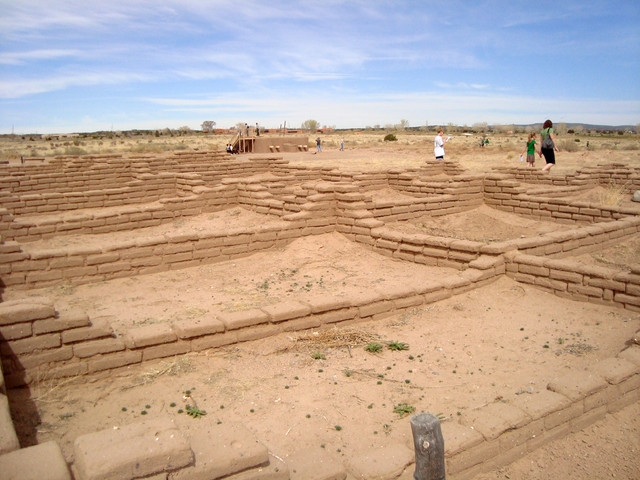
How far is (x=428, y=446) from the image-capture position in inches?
112

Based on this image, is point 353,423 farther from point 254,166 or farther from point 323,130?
point 323,130

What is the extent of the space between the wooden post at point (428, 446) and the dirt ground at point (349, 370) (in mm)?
722

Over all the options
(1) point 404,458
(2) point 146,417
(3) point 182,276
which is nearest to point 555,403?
(1) point 404,458

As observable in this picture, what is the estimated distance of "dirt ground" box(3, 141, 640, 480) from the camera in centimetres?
421

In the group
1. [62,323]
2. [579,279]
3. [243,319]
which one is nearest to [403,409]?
[243,319]

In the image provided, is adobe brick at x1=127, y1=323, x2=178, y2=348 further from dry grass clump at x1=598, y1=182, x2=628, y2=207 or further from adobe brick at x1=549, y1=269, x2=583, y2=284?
dry grass clump at x1=598, y1=182, x2=628, y2=207

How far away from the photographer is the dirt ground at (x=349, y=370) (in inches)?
166

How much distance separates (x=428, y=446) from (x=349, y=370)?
7.95 feet

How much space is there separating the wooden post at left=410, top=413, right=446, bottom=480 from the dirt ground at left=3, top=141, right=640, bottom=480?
0.72 meters

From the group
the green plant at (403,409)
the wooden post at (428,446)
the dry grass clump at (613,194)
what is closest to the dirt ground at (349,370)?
the green plant at (403,409)

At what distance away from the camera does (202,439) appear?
336cm

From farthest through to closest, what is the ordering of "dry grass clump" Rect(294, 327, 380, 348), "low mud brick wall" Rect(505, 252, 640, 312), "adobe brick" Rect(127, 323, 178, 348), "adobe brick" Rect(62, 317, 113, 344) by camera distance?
1. "low mud brick wall" Rect(505, 252, 640, 312)
2. "dry grass clump" Rect(294, 327, 380, 348)
3. "adobe brick" Rect(127, 323, 178, 348)
4. "adobe brick" Rect(62, 317, 113, 344)

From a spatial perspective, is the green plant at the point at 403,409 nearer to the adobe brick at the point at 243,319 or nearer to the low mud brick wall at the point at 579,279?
the adobe brick at the point at 243,319

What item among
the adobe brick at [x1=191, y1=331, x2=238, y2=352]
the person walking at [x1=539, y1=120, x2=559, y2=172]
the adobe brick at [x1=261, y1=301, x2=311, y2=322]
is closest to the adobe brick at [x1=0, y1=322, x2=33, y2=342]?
the adobe brick at [x1=191, y1=331, x2=238, y2=352]
